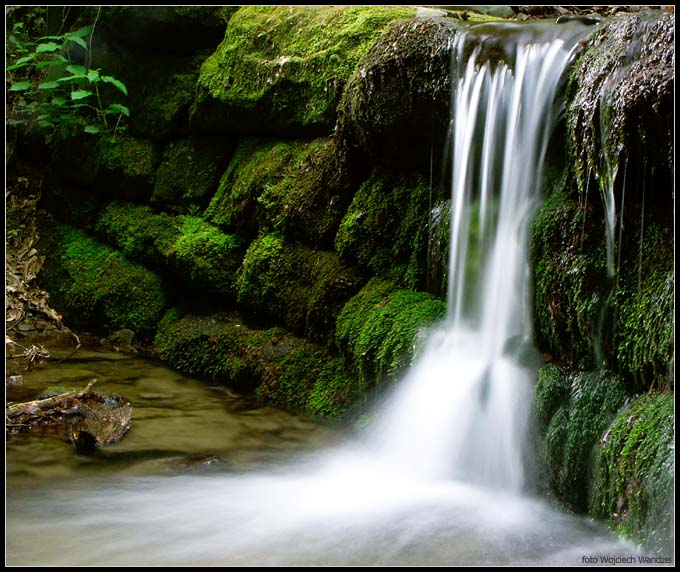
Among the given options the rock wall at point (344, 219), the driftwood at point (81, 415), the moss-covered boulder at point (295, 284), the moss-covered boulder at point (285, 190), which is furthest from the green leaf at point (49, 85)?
the driftwood at point (81, 415)

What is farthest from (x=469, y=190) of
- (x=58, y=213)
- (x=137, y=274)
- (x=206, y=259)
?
(x=58, y=213)

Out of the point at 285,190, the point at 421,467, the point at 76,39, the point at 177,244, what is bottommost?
the point at 421,467

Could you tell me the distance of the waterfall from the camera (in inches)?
162

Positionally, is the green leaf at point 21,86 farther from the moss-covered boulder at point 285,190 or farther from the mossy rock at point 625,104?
the mossy rock at point 625,104

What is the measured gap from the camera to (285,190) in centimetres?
589

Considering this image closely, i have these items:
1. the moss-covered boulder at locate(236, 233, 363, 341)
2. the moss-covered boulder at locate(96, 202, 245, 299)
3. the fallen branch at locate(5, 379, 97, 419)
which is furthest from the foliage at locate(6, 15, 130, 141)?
the fallen branch at locate(5, 379, 97, 419)

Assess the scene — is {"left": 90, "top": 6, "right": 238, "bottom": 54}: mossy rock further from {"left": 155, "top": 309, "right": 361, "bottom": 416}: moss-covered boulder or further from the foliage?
{"left": 155, "top": 309, "right": 361, "bottom": 416}: moss-covered boulder

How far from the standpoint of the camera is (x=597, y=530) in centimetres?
338

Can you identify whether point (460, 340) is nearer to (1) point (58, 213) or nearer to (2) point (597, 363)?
(2) point (597, 363)

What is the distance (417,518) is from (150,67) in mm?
5623

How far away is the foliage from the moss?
3.05 m

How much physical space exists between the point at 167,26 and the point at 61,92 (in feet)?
5.13

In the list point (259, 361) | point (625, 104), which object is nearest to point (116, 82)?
point (259, 361)

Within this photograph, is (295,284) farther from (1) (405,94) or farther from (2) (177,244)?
(1) (405,94)
